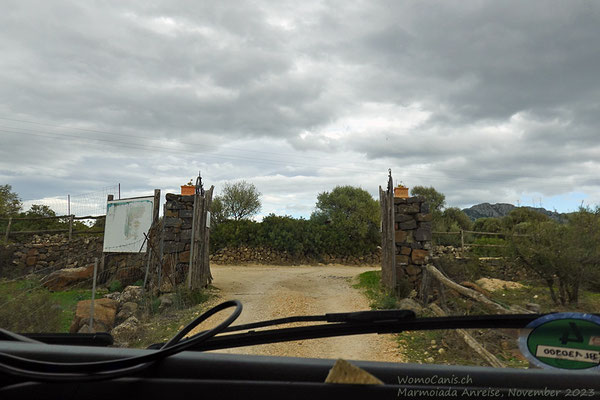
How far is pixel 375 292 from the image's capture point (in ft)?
29.7

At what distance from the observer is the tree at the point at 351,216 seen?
1938cm

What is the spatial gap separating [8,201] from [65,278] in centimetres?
1470

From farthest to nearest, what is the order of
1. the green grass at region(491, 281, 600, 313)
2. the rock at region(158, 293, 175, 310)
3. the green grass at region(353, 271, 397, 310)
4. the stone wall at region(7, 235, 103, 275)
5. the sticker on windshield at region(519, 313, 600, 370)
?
the stone wall at region(7, 235, 103, 275), the green grass at region(353, 271, 397, 310), the rock at region(158, 293, 175, 310), the green grass at region(491, 281, 600, 313), the sticker on windshield at region(519, 313, 600, 370)

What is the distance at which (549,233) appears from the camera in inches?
304

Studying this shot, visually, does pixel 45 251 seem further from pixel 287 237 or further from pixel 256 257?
pixel 287 237

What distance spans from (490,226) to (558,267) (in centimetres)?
1807

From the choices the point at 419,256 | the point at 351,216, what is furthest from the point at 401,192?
the point at 351,216

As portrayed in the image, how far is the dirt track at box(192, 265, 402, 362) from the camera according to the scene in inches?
151

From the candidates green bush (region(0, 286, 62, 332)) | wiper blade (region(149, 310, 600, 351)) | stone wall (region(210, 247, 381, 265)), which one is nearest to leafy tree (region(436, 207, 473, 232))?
stone wall (region(210, 247, 381, 265))

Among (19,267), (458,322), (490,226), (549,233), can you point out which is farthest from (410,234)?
(490,226)

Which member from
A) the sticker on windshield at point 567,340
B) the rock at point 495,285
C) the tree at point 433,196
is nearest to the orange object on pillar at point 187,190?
the rock at point 495,285

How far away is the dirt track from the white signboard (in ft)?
7.84

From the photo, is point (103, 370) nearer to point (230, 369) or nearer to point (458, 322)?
point (230, 369)

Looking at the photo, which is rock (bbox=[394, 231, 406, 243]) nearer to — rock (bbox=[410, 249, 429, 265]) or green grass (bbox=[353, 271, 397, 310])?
rock (bbox=[410, 249, 429, 265])
